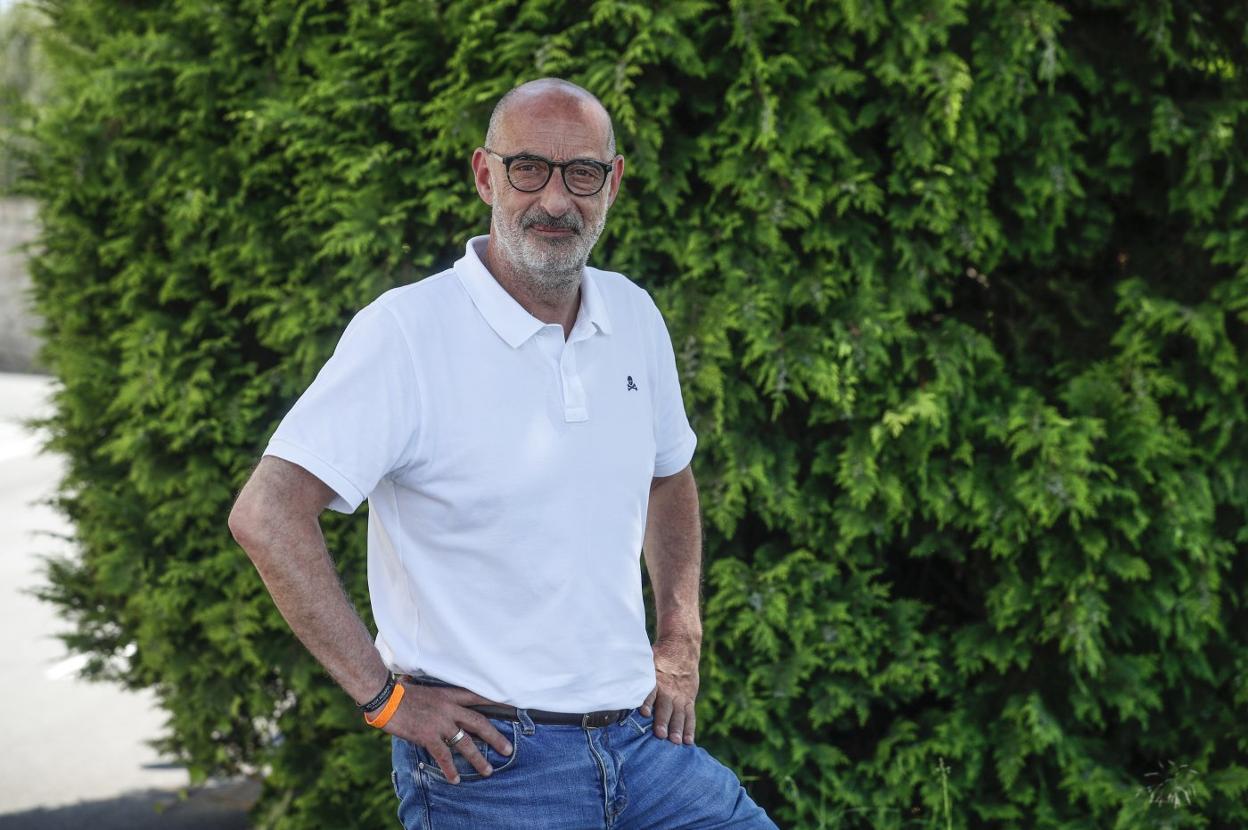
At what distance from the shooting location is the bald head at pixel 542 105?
2518 millimetres

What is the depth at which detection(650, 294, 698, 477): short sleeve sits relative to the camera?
2.84 m

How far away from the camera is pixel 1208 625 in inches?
159

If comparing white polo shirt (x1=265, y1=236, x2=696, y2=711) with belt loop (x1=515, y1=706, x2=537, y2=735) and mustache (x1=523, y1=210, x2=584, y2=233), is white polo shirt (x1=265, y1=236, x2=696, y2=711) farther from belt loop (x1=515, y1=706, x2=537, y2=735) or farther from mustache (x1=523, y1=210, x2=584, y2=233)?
mustache (x1=523, y1=210, x2=584, y2=233)

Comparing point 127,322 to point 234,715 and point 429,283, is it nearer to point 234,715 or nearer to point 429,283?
point 234,715

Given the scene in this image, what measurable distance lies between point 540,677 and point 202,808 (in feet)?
12.9

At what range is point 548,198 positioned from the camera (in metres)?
2.50

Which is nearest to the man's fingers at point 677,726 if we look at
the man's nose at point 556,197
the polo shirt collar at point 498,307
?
the polo shirt collar at point 498,307

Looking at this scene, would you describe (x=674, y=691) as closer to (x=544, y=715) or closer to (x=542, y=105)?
(x=544, y=715)

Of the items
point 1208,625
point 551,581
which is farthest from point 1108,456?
point 551,581

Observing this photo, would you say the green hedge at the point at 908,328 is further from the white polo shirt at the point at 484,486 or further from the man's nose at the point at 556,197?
the white polo shirt at the point at 484,486

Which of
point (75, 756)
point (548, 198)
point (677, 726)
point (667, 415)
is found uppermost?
point (548, 198)

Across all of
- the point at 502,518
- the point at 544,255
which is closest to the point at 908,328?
the point at 544,255

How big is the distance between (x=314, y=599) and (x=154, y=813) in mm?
3895

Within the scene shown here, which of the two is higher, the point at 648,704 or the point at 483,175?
the point at 483,175
